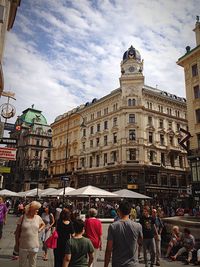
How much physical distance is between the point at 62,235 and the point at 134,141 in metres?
35.6

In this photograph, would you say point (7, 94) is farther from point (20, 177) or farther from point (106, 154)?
point (20, 177)

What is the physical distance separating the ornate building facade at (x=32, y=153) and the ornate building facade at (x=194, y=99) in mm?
43816

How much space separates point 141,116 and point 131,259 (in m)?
39.0

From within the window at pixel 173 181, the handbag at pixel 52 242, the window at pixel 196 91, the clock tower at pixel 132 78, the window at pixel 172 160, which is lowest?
the handbag at pixel 52 242

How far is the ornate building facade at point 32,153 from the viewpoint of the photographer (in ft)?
222

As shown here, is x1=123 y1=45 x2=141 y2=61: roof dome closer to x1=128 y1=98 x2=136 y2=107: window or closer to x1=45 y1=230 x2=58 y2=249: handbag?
x1=128 y1=98 x2=136 y2=107: window

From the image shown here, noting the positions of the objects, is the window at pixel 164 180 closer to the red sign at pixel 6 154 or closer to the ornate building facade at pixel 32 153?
the red sign at pixel 6 154

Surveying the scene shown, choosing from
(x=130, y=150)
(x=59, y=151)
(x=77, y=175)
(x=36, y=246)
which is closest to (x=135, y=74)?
(x=130, y=150)

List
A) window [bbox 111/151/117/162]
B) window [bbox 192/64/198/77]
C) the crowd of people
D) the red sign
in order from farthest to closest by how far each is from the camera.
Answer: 1. window [bbox 111/151/117/162]
2. window [bbox 192/64/198/77]
3. the red sign
4. the crowd of people

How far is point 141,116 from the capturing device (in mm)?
42125

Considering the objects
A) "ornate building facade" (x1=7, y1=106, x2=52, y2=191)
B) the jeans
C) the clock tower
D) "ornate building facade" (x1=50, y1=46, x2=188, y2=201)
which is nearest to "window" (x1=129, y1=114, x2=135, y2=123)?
"ornate building facade" (x1=50, y1=46, x2=188, y2=201)

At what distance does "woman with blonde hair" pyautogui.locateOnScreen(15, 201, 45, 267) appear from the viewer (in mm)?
5168

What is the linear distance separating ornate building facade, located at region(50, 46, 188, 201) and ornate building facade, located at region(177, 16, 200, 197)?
38.6 feet

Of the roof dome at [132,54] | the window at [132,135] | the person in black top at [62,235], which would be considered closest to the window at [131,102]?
the window at [132,135]
